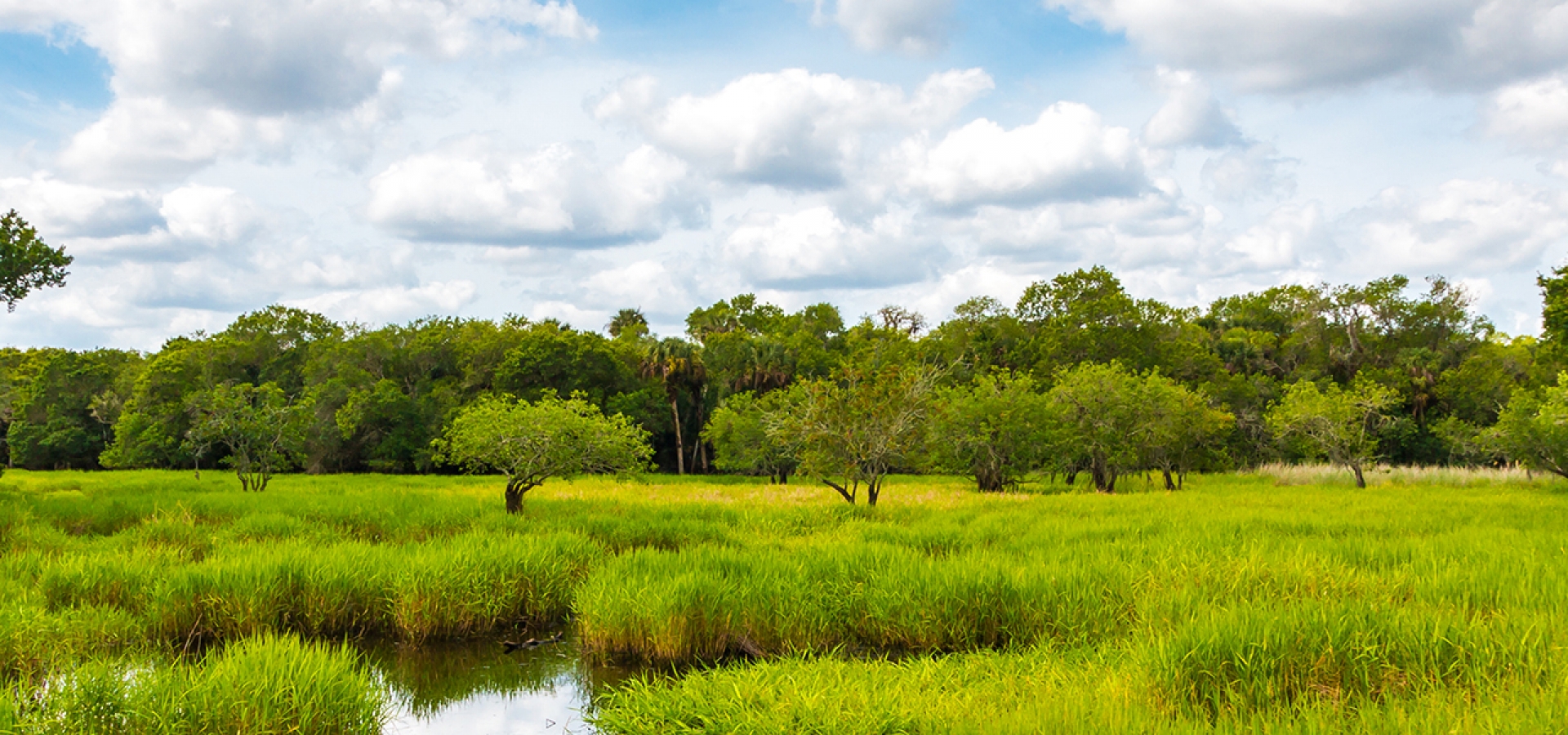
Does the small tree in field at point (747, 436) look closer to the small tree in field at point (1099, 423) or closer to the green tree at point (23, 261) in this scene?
the small tree in field at point (1099, 423)

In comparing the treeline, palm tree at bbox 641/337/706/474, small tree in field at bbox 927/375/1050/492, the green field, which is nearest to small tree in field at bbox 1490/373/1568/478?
the treeline

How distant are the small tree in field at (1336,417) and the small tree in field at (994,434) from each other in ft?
44.1

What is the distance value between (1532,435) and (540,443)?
4238cm

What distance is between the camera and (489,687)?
1028 centimetres

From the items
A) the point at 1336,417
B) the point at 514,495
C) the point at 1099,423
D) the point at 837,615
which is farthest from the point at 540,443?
the point at 1336,417

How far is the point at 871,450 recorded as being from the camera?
80.2 feet

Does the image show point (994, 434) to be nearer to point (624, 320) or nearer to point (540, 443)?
point (540, 443)

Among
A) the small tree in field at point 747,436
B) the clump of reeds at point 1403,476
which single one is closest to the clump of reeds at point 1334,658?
the clump of reeds at point 1403,476

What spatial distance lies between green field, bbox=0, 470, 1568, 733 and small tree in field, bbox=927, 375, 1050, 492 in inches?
560

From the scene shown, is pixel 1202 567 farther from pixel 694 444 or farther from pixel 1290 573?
pixel 694 444

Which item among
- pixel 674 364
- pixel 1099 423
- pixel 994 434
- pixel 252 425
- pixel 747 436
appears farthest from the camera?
pixel 674 364

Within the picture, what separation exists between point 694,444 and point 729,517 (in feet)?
151

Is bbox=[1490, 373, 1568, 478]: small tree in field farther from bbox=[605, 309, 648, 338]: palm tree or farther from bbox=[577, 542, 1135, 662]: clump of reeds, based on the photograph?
bbox=[605, 309, 648, 338]: palm tree

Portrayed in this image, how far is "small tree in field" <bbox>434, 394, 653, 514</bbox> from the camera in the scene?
23656 millimetres
